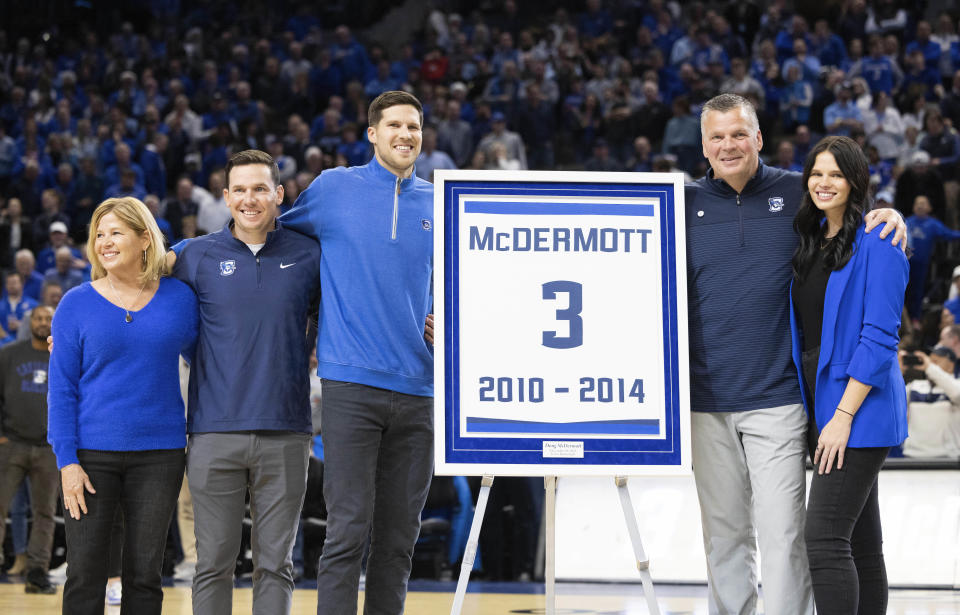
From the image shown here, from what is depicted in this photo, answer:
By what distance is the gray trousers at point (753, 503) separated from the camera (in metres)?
3.86

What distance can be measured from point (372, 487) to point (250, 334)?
0.68 m

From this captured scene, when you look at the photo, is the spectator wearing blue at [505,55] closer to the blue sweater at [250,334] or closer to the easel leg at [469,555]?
the blue sweater at [250,334]

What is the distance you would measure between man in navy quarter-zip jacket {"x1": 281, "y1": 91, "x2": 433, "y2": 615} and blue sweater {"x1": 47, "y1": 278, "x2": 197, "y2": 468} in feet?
1.79

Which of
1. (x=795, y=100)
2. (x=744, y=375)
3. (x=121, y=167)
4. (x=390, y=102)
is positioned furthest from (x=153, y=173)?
(x=744, y=375)

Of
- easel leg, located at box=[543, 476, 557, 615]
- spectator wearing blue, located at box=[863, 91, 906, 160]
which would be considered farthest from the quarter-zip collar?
spectator wearing blue, located at box=[863, 91, 906, 160]

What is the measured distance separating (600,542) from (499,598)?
2.66 ft

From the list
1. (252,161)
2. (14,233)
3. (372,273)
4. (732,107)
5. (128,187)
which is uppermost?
(128,187)

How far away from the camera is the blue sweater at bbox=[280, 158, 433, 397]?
3.96 meters

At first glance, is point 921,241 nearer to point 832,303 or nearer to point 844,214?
point 844,214

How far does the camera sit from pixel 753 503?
157 inches

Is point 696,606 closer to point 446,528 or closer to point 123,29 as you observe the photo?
point 446,528

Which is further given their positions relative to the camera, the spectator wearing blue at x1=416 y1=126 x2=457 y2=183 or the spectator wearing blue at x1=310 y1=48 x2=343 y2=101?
the spectator wearing blue at x1=310 y1=48 x2=343 y2=101

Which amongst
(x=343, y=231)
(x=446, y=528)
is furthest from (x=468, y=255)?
(x=446, y=528)

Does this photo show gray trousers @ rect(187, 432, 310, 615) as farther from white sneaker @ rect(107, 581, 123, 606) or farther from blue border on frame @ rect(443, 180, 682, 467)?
white sneaker @ rect(107, 581, 123, 606)
